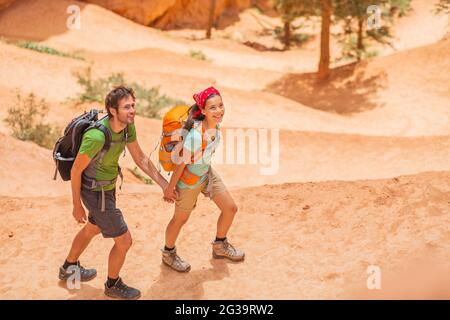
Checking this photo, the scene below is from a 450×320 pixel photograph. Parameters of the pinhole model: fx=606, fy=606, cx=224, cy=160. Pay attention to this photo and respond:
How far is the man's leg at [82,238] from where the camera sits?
16.7 ft

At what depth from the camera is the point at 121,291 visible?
505 cm

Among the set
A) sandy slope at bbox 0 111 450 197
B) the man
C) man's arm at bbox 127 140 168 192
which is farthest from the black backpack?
sandy slope at bbox 0 111 450 197

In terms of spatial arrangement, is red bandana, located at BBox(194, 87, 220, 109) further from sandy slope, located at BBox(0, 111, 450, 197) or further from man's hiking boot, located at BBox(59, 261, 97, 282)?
sandy slope, located at BBox(0, 111, 450, 197)

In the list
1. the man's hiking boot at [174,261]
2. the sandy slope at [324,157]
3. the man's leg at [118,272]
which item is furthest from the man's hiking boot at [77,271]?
the sandy slope at [324,157]

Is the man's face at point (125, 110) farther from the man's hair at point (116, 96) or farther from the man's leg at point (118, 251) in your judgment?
the man's leg at point (118, 251)

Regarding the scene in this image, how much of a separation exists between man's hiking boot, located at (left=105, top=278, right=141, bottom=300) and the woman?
53cm

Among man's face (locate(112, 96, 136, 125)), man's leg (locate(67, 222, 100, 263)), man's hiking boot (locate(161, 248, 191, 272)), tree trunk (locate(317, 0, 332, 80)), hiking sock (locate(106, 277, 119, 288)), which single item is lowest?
hiking sock (locate(106, 277, 119, 288))

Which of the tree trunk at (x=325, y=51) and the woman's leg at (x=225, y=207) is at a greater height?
the tree trunk at (x=325, y=51)

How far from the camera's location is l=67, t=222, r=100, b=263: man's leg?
5.09 metres

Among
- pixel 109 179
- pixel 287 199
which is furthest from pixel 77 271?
pixel 287 199

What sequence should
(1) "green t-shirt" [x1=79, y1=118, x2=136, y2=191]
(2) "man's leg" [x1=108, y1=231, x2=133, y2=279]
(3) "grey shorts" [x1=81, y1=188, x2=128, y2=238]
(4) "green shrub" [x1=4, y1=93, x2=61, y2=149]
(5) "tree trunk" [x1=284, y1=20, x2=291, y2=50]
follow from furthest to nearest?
(5) "tree trunk" [x1=284, y1=20, x2=291, y2=50]
(4) "green shrub" [x1=4, y1=93, x2=61, y2=149]
(2) "man's leg" [x1=108, y1=231, x2=133, y2=279]
(3) "grey shorts" [x1=81, y1=188, x2=128, y2=238]
(1) "green t-shirt" [x1=79, y1=118, x2=136, y2=191]

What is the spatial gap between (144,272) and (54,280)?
2.65 feet

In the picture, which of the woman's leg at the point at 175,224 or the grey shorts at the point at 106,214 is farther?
the woman's leg at the point at 175,224

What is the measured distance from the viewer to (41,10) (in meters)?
25.8
